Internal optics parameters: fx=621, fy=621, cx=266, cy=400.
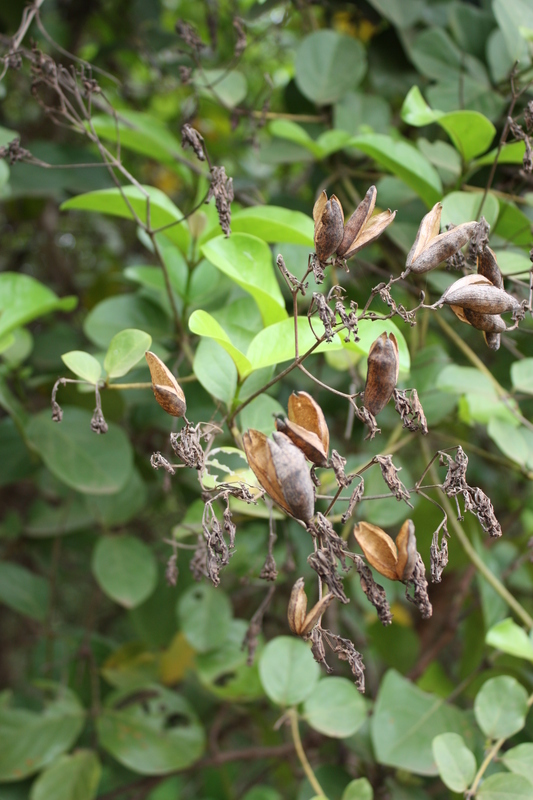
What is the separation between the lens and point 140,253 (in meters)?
1.23

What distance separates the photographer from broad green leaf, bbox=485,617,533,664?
1.27 feet

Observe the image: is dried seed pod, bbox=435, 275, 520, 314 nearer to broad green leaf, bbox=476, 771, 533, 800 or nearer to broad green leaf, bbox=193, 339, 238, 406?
broad green leaf, bbox=193, 339, 238, 406

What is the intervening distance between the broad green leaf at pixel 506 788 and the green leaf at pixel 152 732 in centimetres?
34

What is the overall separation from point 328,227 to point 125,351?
135 mm

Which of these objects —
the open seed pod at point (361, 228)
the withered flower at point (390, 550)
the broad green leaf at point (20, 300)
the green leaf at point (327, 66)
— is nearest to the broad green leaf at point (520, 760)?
the withered flower at point (390, 550)

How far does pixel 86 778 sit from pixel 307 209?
1.91 feet

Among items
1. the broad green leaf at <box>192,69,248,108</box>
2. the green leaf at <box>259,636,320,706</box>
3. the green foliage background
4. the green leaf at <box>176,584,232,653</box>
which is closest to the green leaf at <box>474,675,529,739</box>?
the green foliage background


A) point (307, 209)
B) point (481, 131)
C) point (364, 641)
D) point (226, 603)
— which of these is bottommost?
point (364, 641)

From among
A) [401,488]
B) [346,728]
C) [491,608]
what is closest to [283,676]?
[346,728]

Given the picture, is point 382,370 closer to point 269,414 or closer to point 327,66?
point 269,414

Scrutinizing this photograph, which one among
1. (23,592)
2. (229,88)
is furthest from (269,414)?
(23,592)

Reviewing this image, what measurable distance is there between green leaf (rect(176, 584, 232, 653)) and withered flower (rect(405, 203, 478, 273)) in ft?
1.39

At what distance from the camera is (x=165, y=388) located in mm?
263

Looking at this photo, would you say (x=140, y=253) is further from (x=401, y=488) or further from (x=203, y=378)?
(x=401, y=488)
